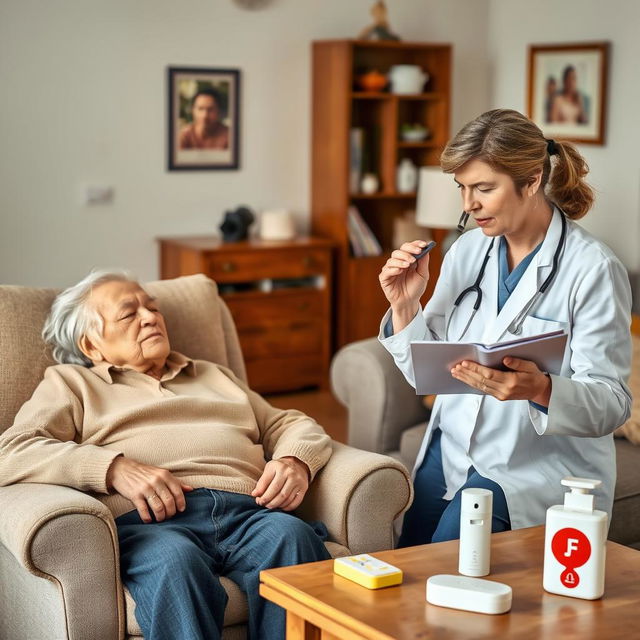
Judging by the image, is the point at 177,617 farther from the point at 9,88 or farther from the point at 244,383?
the point at 9,88

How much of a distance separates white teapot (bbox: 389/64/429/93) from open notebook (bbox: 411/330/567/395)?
3.59 metres

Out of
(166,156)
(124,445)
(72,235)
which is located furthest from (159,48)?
(124,445)

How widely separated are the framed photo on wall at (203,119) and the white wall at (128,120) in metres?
0.05

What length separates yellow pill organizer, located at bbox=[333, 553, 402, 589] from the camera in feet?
5.54

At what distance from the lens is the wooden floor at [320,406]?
457cm

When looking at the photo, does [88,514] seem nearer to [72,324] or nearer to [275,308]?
[72,324]

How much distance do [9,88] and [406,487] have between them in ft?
10.1

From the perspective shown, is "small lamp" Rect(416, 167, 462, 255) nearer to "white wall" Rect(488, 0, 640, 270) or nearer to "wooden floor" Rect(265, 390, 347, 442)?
"white wall" Rect(488, 0, 640, 270)

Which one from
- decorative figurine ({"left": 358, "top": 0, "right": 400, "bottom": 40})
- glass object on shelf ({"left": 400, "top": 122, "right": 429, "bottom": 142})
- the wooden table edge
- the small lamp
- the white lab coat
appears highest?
decorative figurine ({"left": 358, "top": 0, "right": 400, "bottom": 40})

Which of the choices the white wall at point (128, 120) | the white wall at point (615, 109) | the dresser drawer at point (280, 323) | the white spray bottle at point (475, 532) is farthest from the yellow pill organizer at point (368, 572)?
the white wall at point (615, 109)

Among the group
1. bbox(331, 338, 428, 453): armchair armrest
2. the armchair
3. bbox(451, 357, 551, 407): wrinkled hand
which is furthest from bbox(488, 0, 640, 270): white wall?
bbox(451, 357, 551, 407): wrinkled hand

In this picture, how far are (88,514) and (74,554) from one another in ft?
0.25

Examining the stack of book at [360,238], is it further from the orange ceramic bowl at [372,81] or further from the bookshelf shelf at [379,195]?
the orange ceramic bowl at [372,81]

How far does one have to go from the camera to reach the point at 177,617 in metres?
1.91
